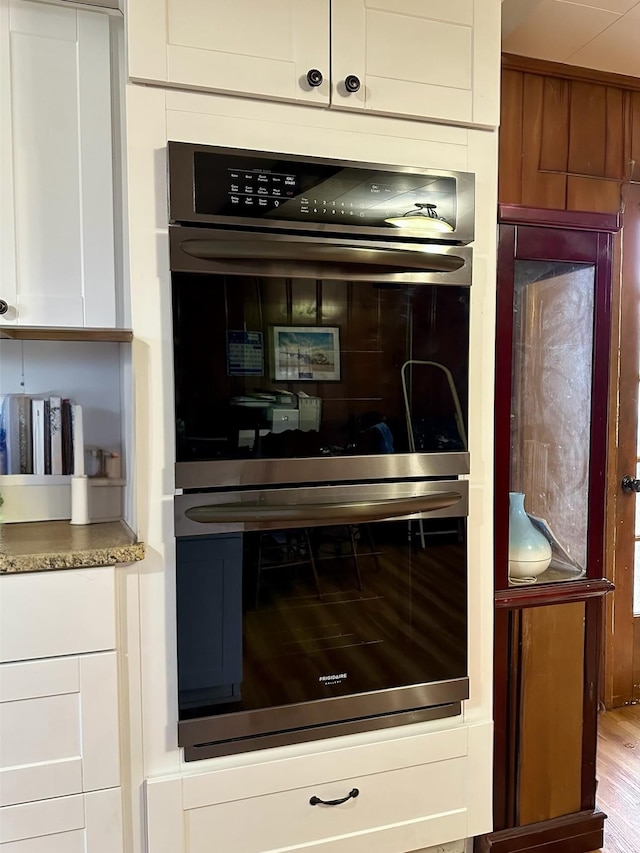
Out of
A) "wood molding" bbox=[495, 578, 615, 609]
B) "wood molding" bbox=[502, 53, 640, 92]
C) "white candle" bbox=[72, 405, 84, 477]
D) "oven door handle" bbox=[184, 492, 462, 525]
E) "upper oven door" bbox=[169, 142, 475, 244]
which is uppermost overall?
"wood molding" bbox=[502, 53, 640, 92]

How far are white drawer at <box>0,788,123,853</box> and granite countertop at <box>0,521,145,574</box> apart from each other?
50 centimetres

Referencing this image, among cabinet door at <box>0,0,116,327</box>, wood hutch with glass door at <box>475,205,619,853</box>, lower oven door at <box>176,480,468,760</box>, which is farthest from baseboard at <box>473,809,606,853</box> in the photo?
cabinet door at <box>0,0,116,327</box>

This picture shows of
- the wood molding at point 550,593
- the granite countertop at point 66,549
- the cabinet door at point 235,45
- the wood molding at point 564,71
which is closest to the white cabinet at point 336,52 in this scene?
the cabinet door at point 235,45

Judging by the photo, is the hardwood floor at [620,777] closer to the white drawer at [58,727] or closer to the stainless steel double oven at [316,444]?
the stainless steel double oven at [316,444]

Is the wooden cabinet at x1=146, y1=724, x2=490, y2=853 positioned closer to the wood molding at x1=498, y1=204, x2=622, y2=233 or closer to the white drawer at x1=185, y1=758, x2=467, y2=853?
the white drawer at x1=185, y1=758, x2=467, y2=853

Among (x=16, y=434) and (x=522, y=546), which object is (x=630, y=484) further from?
(x=16, y=434)

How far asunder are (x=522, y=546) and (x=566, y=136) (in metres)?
1.60

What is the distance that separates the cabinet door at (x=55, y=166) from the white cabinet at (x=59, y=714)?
721mm

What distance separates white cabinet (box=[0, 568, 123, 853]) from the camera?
4.42ft

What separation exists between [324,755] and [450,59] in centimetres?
173

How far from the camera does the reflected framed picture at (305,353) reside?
4.91 ft

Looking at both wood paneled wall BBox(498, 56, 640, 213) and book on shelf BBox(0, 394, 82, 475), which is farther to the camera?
wood paneled wall BBox(498, 56, 640, 213)

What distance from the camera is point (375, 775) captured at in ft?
5.27

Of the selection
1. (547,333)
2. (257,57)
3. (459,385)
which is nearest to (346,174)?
(257,57)
